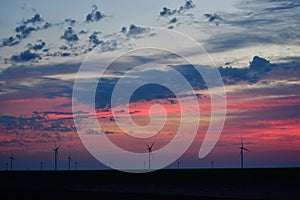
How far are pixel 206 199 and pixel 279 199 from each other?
30.8ft

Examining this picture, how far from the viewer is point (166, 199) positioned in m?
64.1

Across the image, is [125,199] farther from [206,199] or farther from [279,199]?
[279,199]

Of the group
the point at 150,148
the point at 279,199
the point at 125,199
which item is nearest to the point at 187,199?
the point at 125,199

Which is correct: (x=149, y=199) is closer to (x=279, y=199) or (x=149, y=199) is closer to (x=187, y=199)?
(x=187, y=199)

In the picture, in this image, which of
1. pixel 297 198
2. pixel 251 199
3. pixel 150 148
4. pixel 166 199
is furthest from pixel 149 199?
pixel 150 148

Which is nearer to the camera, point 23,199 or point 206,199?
point 23,199

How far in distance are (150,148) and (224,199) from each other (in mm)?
105740

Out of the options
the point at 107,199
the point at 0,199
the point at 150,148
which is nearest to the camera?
the point at 0,199

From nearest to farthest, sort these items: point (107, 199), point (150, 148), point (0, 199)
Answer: point (0, 199)
point (107, 199)
point (150, 148)

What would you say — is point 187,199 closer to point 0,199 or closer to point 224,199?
point 224,199

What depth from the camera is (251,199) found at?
66.4 meters

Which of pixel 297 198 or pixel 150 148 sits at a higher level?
pixel 150 148

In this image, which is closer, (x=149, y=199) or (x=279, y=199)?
(x=149, y=199)

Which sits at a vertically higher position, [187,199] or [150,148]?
[150,148]
